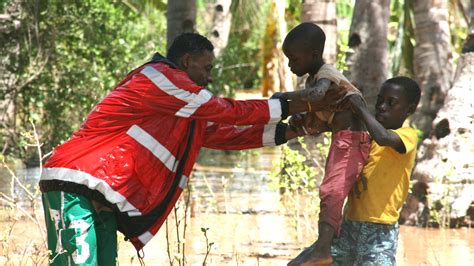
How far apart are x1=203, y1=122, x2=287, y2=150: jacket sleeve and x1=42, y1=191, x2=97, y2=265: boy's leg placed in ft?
2.63

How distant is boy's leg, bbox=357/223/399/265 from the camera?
17.1 ft

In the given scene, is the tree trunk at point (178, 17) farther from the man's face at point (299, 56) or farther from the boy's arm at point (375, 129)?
the boy's arm at point (375, 129)

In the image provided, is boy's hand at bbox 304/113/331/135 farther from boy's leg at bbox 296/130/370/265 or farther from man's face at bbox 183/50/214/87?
man's face at bbox 183/50/214/87

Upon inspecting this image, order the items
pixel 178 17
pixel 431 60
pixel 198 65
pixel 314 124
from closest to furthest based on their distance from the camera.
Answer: pixel 198 65 → pixel 314 124 → pixel 178 17 → pixel 431 60

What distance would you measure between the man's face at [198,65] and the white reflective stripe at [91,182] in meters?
0.67

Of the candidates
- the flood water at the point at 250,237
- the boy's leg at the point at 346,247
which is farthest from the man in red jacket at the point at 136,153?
the flood water at the point at 250,237

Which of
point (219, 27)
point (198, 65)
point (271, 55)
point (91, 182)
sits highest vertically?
point (219, 27)

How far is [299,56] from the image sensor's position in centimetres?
516

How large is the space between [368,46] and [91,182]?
6783 millimetres

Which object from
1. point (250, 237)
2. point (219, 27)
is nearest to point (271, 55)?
point (219, 27)

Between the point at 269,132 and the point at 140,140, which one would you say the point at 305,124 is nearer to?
the point at 269,132

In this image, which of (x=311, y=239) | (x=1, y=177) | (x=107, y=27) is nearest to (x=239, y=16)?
(x=107, y=27)

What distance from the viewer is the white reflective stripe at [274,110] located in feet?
16.8

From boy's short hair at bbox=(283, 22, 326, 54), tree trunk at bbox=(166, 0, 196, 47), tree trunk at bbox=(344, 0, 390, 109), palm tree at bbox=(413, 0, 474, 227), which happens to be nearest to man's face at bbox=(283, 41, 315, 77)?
boy's short hair at bbox=(283, 22, 326, 54)
